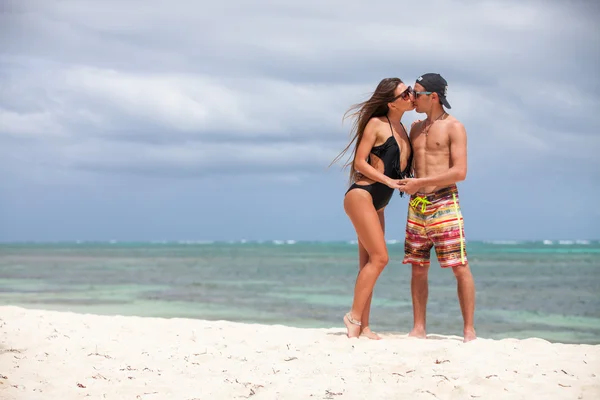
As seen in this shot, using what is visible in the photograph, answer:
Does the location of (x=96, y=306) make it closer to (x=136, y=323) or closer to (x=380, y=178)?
(x=136, y=323)

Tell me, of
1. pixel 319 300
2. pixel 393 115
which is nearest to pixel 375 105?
pixel 393 115

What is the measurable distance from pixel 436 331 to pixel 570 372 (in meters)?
6.42

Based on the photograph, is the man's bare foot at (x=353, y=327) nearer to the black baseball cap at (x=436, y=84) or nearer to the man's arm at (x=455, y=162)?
the man's arm at (x=455, y=162)

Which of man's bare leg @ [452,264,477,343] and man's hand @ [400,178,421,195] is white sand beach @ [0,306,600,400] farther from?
man's hand @ [400,178,421,195]

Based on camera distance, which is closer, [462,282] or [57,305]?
[462,282]

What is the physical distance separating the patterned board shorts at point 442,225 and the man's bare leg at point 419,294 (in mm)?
170

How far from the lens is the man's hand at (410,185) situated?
6164 millimetres

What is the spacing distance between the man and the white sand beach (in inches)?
27.5

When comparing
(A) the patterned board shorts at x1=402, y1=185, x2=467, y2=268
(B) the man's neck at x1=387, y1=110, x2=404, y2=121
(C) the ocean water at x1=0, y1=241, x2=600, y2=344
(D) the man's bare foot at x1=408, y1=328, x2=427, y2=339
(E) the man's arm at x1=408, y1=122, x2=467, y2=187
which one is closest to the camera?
(E) the man's arm at x1=408, y1=122, x2=467, y2=187

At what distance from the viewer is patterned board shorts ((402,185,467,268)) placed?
6160 millimetres

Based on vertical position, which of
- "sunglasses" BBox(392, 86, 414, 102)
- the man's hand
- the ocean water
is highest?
"sunglasses" BBox(392, 86, 414, 102)

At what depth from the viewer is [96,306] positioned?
14.4 meters

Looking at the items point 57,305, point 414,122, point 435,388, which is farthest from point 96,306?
point 435,388

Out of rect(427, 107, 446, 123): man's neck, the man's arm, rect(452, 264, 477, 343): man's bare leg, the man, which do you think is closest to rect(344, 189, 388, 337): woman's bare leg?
the man
